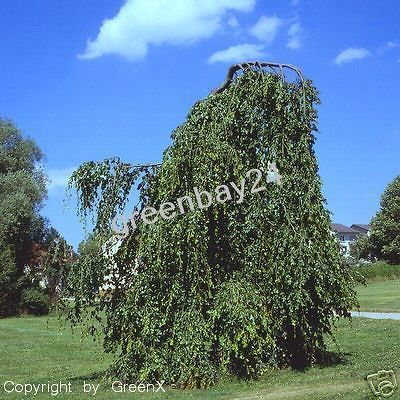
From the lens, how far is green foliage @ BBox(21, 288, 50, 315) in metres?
29.7

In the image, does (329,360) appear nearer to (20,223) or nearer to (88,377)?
(88,377)

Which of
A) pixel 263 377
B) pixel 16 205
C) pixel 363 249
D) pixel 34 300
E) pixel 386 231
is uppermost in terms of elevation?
pixel 16 205

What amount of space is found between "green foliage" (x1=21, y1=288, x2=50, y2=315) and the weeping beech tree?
73.8 feet

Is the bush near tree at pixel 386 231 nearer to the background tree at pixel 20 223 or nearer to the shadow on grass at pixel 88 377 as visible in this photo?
the background tree at pixel 20 223

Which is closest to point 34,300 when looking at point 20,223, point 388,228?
point 20,223

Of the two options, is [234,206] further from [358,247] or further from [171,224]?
[358,247]

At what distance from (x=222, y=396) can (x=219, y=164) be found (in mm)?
3041

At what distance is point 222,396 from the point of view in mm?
7117

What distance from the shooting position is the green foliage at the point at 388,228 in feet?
156

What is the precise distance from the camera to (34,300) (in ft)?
97.5

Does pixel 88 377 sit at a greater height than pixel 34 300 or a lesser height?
lesser

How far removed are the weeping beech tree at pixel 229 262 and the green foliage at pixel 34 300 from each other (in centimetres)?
2248

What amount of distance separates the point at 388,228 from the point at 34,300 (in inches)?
1228

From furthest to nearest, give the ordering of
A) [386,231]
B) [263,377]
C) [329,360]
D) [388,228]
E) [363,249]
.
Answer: [363,249], [386,231], [388,228], [329,360], [263,377]
